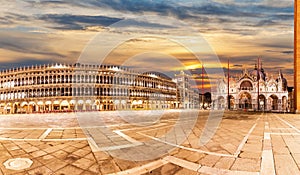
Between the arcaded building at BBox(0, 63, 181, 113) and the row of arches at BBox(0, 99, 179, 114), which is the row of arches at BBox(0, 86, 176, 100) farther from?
the row of arches at BBox(0, 99, 179, 114)

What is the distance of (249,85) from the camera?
77312 millimetres

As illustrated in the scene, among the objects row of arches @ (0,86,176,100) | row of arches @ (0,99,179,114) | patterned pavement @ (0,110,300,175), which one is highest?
row of arches @ (0,86,176,100)

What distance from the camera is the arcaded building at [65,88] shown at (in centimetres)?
6438

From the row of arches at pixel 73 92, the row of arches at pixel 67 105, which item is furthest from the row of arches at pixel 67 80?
the row of arches at pixel 67 105

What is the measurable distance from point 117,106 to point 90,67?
583 inches

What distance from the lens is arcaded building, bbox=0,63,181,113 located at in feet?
211

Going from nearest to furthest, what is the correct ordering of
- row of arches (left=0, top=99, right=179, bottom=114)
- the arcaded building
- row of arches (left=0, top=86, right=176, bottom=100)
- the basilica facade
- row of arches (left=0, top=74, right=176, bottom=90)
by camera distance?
row of arches (left=0, top=99, right=179, bottom=114), the arcaded building, row of arches (left=0, top=74, right=176, bottom=90), row of arches (left=0, top=86, right=176, bottom=100), the basilica facade

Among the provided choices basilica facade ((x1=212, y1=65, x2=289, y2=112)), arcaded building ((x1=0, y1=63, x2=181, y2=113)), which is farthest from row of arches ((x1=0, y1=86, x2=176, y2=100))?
basilica facade ((x1=212, y1=65, x2=289, y2=112))

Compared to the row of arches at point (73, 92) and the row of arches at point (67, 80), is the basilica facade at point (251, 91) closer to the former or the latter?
the row of arches at point (73, 92)

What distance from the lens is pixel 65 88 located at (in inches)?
2537

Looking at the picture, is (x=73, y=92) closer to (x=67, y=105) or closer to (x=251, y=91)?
(x=67, y=105)

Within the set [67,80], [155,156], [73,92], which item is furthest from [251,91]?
[155,156]

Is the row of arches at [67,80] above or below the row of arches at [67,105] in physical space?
above

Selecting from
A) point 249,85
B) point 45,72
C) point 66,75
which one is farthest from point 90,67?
point 249,85
